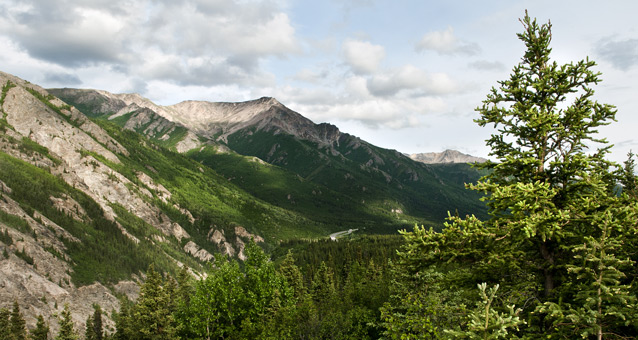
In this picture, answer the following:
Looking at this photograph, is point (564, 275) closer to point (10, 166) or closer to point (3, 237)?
point (3, 237)

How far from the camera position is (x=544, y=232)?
10.6 m

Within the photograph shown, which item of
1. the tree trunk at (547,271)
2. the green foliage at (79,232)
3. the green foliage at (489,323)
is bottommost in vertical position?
the green foliage at (79,232)

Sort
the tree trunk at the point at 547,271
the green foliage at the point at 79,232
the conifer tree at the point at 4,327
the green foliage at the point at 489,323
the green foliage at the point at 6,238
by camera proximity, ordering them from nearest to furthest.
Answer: the green foliage at the point at 489,323
the tree trunk at the point at 547,271
the conifer tree at the point at 4,327
the green foliage at the point at 6,238
the green foliage at the point at 79,232

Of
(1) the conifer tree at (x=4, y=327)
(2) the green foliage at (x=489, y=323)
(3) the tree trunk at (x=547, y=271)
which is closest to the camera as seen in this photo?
(2) the green foliage at (x=489, y=323)

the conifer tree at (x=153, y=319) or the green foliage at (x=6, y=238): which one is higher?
the conifer tree at (x=153, y=319)

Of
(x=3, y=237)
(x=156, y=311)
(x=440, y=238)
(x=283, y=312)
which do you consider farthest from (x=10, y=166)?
(x=440, y=238)

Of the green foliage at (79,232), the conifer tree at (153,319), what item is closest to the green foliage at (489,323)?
the conifer tree at (153,319)

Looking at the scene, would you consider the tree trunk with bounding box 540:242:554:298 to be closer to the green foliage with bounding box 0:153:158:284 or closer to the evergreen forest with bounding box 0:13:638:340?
the evergreen forest with bounding box 0:13:638:340

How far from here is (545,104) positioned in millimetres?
13336

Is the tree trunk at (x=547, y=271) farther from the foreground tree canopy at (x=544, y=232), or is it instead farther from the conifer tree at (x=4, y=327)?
the conifer tree at (x=4, y=327)

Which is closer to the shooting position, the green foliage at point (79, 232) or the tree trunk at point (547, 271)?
the tree trunk at point (547, 271)

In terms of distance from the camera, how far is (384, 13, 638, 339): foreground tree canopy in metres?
9.78

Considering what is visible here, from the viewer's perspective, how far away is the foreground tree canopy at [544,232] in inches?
385

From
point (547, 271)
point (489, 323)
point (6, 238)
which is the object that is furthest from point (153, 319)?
point (6, 238)
